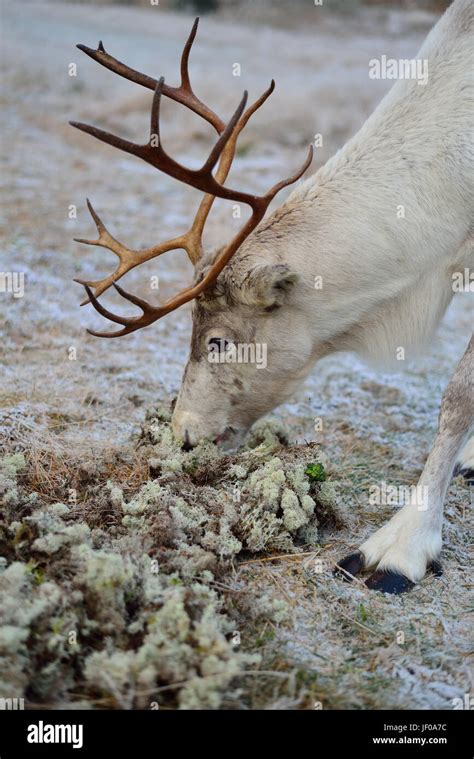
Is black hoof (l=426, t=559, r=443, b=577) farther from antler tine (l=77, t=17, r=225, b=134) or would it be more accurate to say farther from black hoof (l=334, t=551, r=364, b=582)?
antler tine (l=77, t=17, r=225, b=134)

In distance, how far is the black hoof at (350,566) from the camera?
3752 millimetres

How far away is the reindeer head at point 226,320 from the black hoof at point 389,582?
43.5 inches

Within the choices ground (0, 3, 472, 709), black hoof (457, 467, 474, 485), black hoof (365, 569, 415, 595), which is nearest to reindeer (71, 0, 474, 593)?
black hoof (365, 569, 415, 595)

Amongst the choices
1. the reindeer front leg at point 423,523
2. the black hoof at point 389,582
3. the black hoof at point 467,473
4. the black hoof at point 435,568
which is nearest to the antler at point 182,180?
the reindeer front leg at point 423,523

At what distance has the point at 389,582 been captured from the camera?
3.71 m

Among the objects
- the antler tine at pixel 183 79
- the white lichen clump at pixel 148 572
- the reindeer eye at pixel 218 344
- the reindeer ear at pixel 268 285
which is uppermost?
the antler tine at pixel 183 79

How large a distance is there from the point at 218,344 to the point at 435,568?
1.52 m

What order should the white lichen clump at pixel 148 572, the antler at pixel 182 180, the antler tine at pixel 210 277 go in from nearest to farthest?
the white lichen clump at pixel 148 572 → the antler at pixel 182 180 → the antler tine at pixel 210 277

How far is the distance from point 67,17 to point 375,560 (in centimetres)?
2350

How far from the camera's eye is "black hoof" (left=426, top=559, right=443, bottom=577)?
12.6 feet

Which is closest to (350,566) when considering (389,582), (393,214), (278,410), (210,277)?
(389,582)

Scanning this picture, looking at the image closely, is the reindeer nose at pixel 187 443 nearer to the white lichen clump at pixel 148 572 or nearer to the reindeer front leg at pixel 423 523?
the white lichen clump at pixel 148 572

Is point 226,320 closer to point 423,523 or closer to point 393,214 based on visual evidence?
point 393,214
